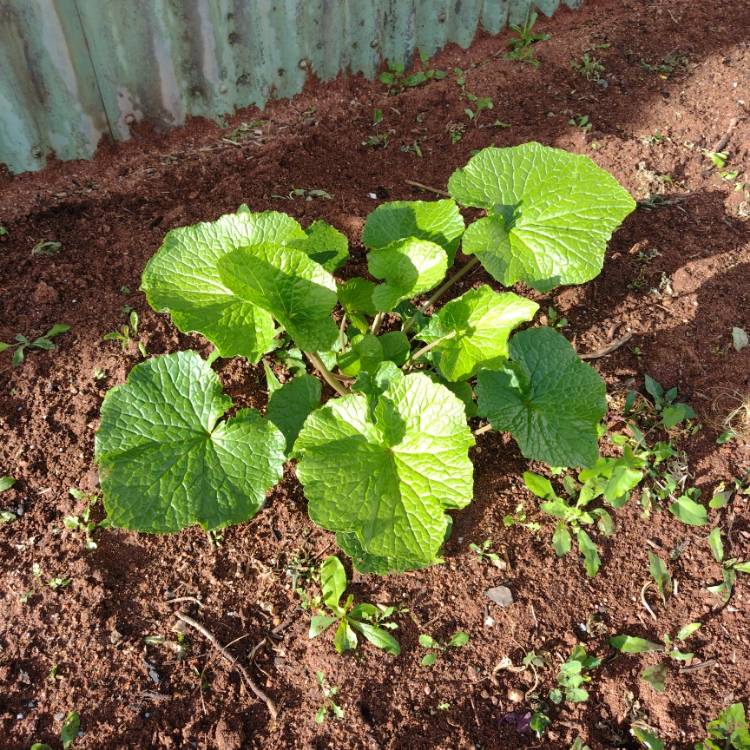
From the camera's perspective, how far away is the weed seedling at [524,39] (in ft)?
12.3

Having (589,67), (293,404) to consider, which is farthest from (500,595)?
(589,67)

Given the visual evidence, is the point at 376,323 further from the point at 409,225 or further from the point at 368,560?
the point at 368,560

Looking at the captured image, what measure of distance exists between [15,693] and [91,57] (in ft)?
8.32

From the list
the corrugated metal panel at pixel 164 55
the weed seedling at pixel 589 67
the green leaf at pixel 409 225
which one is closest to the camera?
the green leaf at pixel 409 225

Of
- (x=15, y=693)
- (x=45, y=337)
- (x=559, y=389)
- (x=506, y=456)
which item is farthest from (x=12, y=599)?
(x=559, y=389)

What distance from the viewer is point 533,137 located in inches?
125

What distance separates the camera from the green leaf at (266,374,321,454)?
2.10 m

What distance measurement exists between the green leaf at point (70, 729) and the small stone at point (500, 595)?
1.15 metres

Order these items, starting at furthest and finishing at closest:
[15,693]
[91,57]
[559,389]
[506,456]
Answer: [91,57], [506,456], [559,389], [15,693]

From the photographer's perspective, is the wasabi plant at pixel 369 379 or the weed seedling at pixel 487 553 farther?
the weed seedling at pixel 487 553

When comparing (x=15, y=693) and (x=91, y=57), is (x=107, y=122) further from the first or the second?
(x=15, y=693)

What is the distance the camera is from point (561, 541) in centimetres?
208

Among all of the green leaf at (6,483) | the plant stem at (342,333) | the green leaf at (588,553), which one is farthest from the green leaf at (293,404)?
the green leaf at (588,553)

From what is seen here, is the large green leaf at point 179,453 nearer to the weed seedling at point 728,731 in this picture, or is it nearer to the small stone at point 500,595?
the small stone at point 500,595
